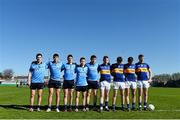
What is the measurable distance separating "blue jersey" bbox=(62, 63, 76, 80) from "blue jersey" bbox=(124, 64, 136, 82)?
7.40 ft

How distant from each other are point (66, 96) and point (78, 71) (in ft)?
3.74

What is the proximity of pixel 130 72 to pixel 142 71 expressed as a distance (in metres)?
0.56

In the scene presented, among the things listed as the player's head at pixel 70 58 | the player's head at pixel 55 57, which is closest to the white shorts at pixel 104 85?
the player's head at pixel 70 58

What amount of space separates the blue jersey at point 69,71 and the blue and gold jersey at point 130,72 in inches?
88.7

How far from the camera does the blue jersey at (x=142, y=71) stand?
14.5 meters

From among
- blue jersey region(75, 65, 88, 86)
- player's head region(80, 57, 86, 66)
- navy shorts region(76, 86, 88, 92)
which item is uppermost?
player's head region(80, 57, 86, 66)

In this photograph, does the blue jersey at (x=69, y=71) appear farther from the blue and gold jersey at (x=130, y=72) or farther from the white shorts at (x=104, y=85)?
the blue and gold jersey at (x=130, y=72)

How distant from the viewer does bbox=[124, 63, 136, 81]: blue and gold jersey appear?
47.2 feet

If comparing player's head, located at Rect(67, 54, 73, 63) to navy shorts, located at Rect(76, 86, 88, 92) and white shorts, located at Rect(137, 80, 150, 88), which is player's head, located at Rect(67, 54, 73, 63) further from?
white shorts, located at Rect(137, 80, 150, 88)

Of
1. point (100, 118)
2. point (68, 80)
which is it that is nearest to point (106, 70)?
point (68, 80)

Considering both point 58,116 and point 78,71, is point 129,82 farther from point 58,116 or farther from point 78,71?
point 58,116

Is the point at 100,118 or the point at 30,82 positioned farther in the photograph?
the point at 30,82

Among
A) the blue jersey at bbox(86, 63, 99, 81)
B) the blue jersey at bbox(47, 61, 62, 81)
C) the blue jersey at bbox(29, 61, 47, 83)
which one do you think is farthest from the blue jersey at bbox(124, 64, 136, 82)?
the blue jersey at bbox(29, 61, 47, 83)

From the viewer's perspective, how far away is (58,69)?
45.5ft
